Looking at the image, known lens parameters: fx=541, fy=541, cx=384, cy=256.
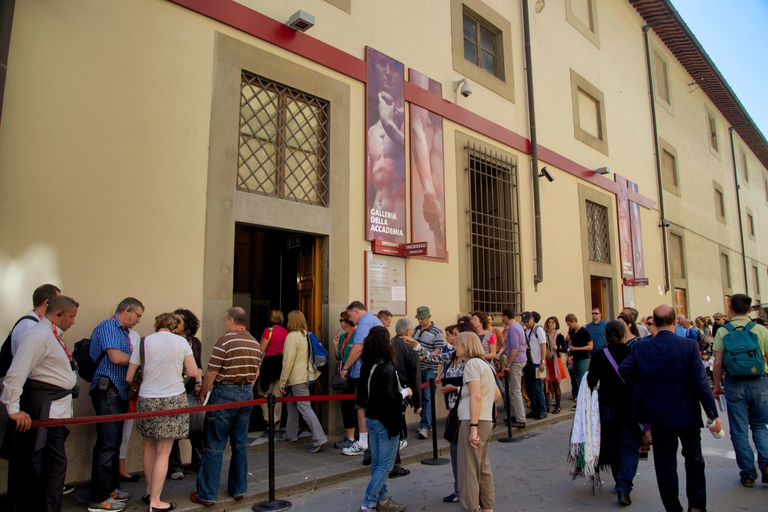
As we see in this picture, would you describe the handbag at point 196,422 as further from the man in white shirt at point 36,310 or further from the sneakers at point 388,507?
the sneakers at point 388,507

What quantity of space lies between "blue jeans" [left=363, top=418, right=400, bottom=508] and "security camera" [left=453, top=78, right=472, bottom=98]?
7037 mm

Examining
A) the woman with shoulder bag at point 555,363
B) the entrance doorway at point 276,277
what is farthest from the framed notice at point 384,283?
the woman with shoulder bag at point 555,363

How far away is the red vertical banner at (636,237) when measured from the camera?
15711 mm

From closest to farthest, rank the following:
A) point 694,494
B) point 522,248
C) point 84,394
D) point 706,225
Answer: point 694,494
point 84,394
point 522,248
point 706,225

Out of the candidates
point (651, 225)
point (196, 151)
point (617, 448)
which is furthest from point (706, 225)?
point (196, 151)

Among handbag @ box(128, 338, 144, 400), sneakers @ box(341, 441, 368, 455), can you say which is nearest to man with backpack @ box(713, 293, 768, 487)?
sneakers @ box(341, 441, 368, 455)

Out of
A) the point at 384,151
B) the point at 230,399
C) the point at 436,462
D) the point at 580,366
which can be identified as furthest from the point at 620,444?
the point at 384,151

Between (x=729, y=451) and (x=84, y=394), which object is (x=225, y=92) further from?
(x=729, y=451)

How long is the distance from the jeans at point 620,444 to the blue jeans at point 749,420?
1214 millimetres

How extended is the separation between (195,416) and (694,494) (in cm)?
442

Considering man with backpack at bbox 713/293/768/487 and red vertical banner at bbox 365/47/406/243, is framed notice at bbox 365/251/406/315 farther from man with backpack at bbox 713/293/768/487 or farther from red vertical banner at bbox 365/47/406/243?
man with backpack at bbox 713/293/768/487

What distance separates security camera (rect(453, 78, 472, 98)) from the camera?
390 inches

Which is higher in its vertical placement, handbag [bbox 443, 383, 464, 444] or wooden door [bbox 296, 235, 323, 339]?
wooden door [bbox 296, 235, 323, 339]

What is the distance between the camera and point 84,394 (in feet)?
17.2
